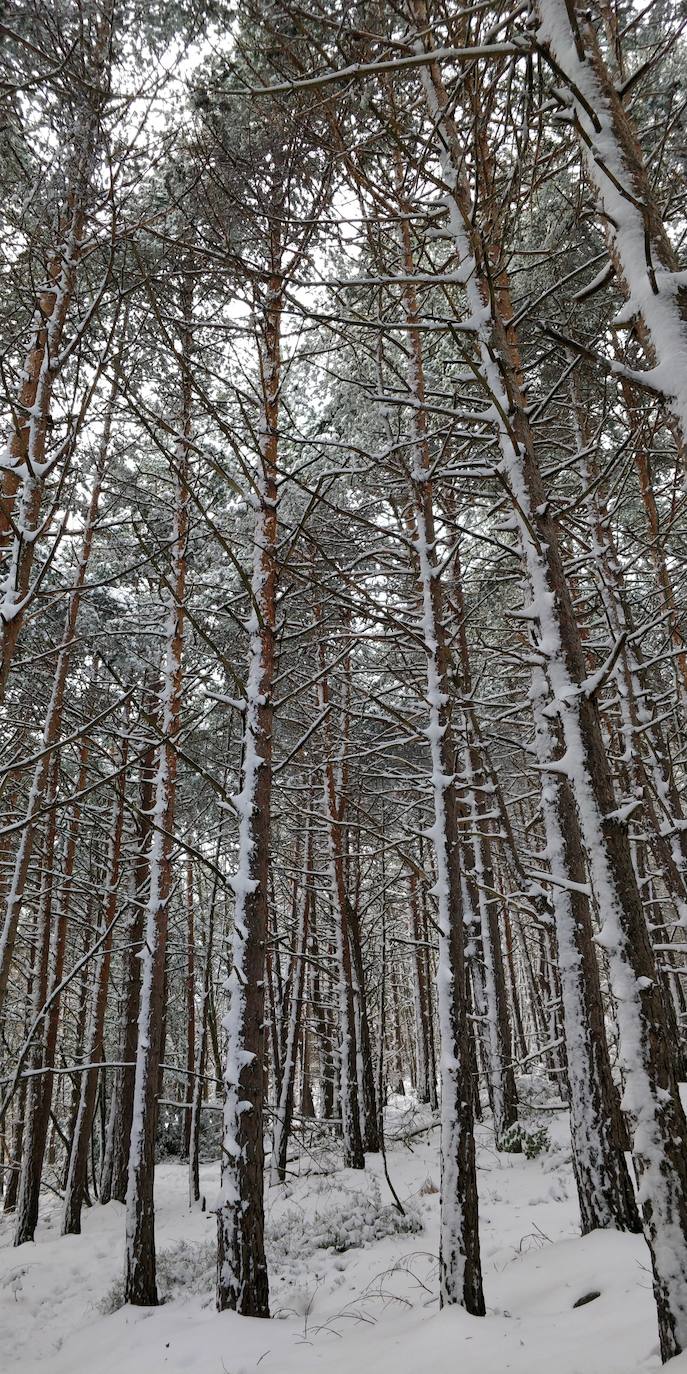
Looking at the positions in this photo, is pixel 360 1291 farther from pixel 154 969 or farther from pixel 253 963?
pixel 154 969

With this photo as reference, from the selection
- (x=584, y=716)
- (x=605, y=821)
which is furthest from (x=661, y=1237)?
(x=584, y=716)

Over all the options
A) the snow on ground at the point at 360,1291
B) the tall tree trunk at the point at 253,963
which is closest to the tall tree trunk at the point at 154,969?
the snow on ground at the point at 360,1291

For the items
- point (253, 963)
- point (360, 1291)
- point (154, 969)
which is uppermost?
point (154, 969)

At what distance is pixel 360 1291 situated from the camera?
6.48 metres

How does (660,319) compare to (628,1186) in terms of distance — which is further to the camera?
(628,1186)

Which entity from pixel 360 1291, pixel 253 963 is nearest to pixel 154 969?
pixel 253 963

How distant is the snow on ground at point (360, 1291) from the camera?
3775mm

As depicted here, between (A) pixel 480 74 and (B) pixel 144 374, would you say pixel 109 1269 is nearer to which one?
(B) pixel 144 374

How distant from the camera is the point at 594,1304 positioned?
405 cm

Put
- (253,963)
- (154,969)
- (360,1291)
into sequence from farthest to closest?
1. (154,969)
2. (360,1291)
3. (253,963)

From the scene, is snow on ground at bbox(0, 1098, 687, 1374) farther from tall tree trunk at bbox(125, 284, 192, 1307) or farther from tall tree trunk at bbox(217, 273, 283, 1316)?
tall tree trunk at bbox(125, 284, 192, 1307)

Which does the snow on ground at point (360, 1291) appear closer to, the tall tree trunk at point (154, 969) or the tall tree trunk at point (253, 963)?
the tall tree trunk at point (253, 963)

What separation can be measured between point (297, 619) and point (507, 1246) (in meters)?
8.59

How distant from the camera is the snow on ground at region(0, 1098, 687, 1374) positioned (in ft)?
12.4
